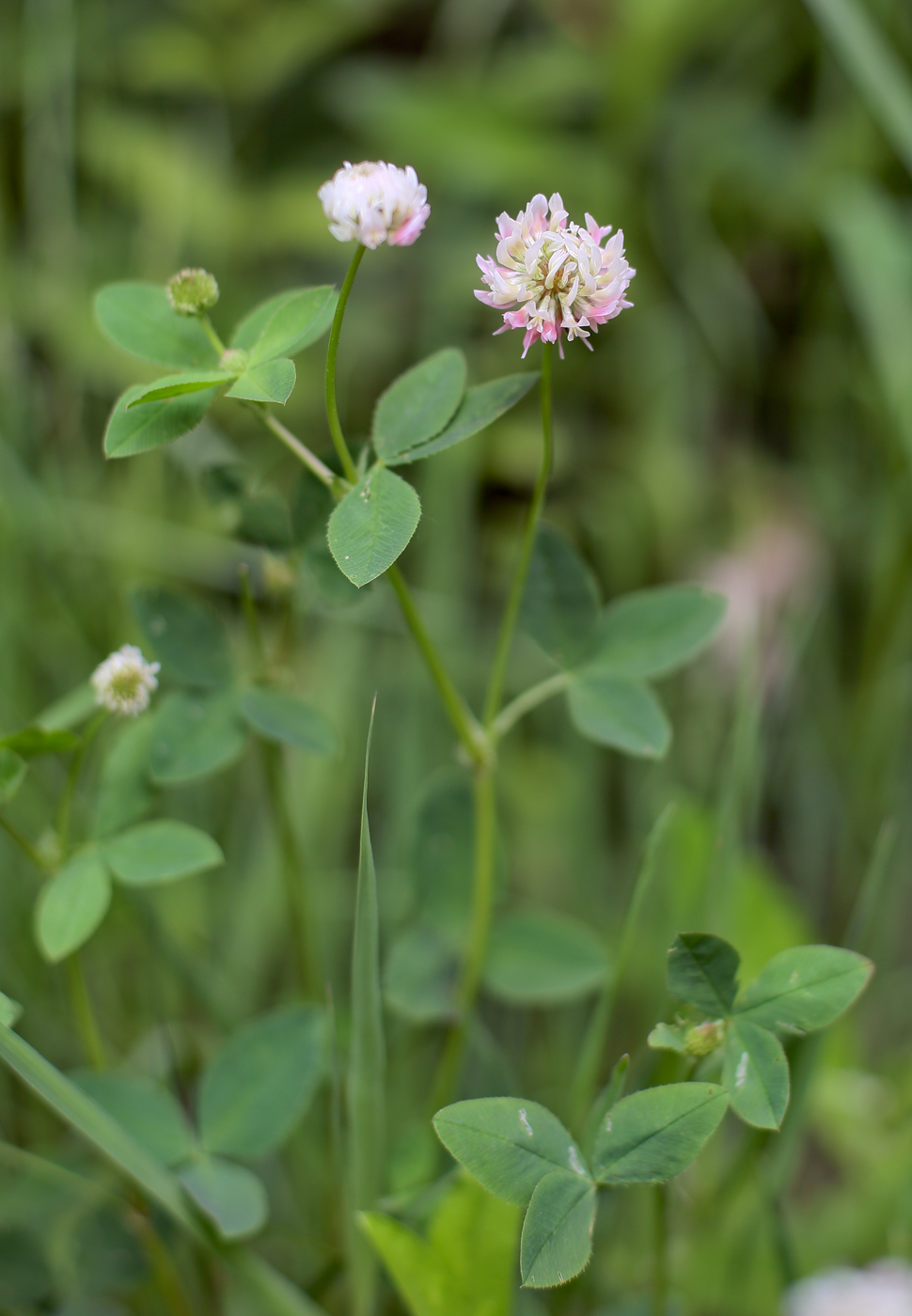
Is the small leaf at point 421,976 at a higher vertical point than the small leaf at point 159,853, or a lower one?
lower

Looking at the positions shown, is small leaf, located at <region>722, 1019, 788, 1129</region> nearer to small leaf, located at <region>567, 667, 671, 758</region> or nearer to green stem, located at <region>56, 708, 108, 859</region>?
small leaf, located at <region>567, 667, 671, 758</region>

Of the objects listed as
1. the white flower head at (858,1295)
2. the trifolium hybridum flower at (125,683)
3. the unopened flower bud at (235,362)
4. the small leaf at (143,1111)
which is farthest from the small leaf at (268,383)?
the white flower head at (858,1295)

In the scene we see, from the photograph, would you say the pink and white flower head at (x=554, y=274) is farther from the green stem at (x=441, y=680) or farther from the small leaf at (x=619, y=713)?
the small leaf at (x=619, y=713)

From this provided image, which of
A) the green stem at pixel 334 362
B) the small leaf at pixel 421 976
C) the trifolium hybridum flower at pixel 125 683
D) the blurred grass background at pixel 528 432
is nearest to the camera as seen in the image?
the green stem at pixel 334 362

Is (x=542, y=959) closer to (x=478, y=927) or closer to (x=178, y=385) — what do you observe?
(x=478, y=927)

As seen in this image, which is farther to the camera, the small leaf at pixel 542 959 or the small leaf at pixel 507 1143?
the small leaf at pixel 542 959
